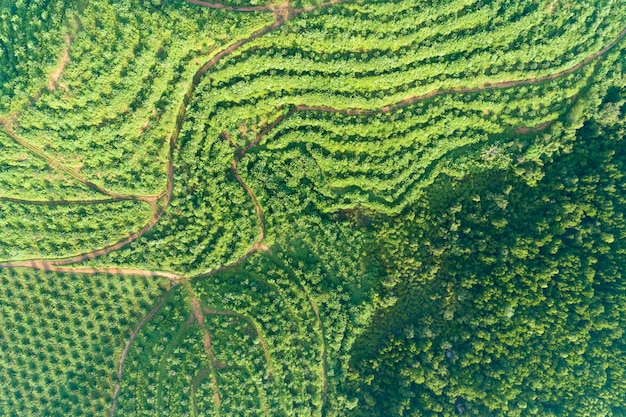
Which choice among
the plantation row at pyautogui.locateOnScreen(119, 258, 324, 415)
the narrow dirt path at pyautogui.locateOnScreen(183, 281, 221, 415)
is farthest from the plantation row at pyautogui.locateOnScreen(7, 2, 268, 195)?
the plantation row at pyautogui.locateOnScreen(119, 258, 324, 415)

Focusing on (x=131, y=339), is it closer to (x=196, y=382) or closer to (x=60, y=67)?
(x=196, y=382)

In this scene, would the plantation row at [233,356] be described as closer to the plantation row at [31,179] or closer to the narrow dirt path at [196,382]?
the narrow dirt path at [196,382]

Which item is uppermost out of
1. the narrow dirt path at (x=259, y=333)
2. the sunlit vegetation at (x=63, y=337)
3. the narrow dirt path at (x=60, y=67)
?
the narrow dirt path at (x=60, y=67)

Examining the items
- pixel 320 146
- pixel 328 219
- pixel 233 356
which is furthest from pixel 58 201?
pixel 328 219

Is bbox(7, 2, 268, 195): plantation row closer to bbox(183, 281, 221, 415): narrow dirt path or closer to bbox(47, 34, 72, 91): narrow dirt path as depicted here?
bbox(47, 34, 72, 91): narrow dirt path

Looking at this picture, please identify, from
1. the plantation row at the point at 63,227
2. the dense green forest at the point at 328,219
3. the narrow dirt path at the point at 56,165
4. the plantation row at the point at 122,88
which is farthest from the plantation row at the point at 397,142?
the plantation row at the point at 63,227

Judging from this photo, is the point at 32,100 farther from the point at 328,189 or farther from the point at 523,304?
the point at 523,304
